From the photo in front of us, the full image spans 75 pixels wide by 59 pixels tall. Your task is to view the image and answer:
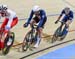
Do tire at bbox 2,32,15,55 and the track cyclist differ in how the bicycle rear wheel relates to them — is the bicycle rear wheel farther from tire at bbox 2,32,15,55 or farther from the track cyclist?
tire at bbox 2,32,15,55

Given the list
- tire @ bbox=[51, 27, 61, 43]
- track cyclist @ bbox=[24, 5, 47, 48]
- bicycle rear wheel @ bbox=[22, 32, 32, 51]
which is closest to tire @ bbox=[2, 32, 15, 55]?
bicycle rear wheel @ bbox=[22, 32, 32, 51]

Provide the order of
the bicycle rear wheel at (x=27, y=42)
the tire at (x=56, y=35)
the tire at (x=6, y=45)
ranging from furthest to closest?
the tire at (x=56, y=35) < the bicycle rear wheel at (x=27, y=42) < the tire at (x=6, y=45)

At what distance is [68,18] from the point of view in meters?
11.8

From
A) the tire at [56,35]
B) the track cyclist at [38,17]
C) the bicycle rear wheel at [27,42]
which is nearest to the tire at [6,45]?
the bicycle rear wheel at [27,42]

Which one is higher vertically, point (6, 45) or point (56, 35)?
point (6, 45)

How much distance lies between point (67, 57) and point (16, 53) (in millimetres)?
1735

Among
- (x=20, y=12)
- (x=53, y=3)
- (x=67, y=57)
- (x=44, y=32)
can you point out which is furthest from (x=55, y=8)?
(x=67, y=57)

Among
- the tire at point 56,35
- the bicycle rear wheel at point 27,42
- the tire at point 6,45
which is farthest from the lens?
the tire at point 56,35

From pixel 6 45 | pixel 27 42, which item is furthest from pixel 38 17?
pixel 6 45

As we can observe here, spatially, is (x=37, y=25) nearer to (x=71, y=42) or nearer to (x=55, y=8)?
(x=71, y=42)

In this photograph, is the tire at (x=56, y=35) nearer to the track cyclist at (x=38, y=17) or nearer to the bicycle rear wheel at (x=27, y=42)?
the track cyclist at (x=38, y=17)

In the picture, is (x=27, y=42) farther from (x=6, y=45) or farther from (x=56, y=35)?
(x=56, y=35)

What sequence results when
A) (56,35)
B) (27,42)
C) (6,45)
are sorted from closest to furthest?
(6,45)
(27,42)
(56,35)

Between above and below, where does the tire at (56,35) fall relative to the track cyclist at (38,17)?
below
